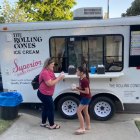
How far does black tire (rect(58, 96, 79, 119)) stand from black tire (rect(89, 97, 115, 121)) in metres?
0.43

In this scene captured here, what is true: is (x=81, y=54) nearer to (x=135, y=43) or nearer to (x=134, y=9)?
(x=135, y=43)

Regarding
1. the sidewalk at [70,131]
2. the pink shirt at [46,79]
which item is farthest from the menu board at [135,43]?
the pink shirt at [46,79]

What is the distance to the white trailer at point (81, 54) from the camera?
663 centimetres

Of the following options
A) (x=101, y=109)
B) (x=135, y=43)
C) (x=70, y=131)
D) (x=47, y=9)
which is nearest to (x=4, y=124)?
(x=70, y=131)

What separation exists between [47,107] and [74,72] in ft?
3.73

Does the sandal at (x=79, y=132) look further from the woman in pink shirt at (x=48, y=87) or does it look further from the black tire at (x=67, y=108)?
the black tire at (x=67, y=108)

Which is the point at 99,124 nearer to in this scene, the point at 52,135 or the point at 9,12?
the point at 52,135

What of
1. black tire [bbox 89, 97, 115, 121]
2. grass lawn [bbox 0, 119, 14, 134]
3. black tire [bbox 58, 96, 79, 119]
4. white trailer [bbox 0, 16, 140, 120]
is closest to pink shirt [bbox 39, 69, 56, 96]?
white trailer [bbox 0, 16, 140, 120]

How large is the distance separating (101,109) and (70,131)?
3.66 feet

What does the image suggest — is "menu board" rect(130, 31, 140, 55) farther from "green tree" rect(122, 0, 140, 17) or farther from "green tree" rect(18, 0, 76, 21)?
"green tree" rect(122, 0, 140, 17)

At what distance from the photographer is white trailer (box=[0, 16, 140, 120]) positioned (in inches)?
261

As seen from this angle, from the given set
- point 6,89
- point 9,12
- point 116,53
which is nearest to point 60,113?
point 6,89

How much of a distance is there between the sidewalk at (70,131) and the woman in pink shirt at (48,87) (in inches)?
12.2

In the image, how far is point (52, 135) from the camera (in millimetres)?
5941
